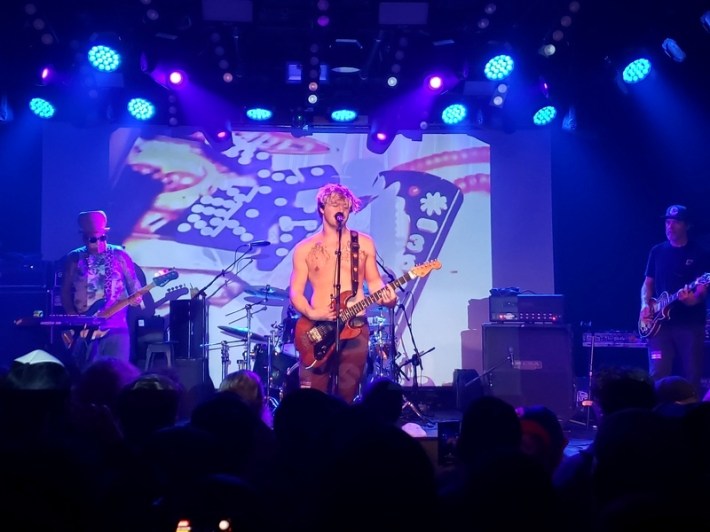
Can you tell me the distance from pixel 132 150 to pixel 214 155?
4.10ft

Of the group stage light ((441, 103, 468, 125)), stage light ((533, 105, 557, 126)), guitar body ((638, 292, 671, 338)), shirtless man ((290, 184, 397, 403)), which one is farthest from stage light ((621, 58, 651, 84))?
shirtless man ((290, 184, 397, 403))

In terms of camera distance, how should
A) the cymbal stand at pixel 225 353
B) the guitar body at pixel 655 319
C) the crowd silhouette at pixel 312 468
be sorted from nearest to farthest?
the crowd silhouette at pixel 312 468
the guitar body at pixel 655 319
the cymbal stand at pixel 225 353

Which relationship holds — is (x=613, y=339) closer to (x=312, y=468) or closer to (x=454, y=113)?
(x=454, y=113)

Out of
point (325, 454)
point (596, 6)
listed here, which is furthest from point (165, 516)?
point (596, 6)

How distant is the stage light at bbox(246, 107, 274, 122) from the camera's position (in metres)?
10.9

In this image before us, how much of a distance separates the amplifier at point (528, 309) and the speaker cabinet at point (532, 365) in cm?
9

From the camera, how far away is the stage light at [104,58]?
927 centimetres

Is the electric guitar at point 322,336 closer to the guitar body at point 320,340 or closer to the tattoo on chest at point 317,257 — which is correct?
the guitar body at point 320,340

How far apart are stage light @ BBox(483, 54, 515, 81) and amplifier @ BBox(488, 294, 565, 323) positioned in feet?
9.54

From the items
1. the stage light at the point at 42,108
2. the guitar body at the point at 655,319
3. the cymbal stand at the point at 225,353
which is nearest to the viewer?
the guitar body at the point at 655,319

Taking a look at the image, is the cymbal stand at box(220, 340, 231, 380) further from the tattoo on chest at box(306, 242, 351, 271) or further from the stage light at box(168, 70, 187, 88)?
the tattoo on chest at box(306, 242, 351, 271)

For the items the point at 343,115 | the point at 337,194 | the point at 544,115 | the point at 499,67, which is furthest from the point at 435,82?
the point at 337,194

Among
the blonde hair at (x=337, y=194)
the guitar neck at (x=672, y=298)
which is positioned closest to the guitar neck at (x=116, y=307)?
the blonde hair at (x=337, y=194)

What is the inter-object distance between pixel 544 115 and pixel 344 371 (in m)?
6.22
